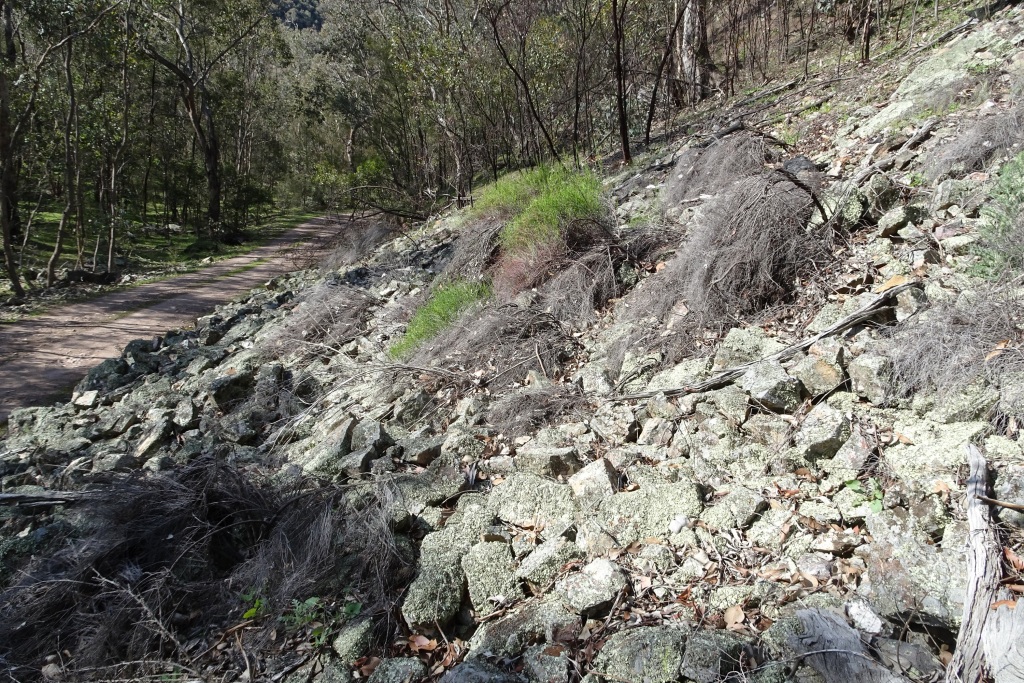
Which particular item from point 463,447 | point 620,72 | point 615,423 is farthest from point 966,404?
point 620,72

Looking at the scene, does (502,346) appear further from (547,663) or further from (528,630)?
(547,663)

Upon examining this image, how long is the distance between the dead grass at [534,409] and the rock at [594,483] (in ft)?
2.61

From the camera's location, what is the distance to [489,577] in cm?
310

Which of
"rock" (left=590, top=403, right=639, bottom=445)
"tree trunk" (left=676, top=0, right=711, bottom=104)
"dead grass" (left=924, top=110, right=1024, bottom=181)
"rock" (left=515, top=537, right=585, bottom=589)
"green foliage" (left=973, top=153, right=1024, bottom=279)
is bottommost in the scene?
"rock" (left=515, top=537, right=585, bottom=589)

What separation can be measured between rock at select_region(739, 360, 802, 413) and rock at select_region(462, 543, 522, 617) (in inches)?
63.0

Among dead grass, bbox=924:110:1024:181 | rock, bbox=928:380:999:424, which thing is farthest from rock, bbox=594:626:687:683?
dead grass, bbox=924:110:1024:181

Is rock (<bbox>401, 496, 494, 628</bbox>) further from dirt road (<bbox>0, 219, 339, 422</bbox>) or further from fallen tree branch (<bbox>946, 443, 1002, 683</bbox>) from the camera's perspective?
dirt road (<bbox>0, 219, 339, 422</bbox>)

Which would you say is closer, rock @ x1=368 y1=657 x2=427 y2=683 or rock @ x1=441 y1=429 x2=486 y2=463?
rock @ x1=368 y1=657 x2=427 y2=683

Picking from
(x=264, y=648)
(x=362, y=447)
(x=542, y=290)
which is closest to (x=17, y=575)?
(x=264, y=648)

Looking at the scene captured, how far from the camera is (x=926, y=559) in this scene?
2346mm

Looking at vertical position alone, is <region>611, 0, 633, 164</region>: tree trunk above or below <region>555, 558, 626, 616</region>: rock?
above

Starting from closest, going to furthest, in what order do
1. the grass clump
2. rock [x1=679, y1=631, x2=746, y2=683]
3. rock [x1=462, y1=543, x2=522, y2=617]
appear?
rock [x1=679, y1=631, x2=746, y2=683], rock [x1=462, y1=543, x2=522, y2=617], the grass clump

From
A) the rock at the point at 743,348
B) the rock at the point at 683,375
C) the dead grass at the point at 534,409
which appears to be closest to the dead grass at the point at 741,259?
the rock at the point at 743,348

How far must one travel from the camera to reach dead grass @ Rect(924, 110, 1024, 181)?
14.7 feet
